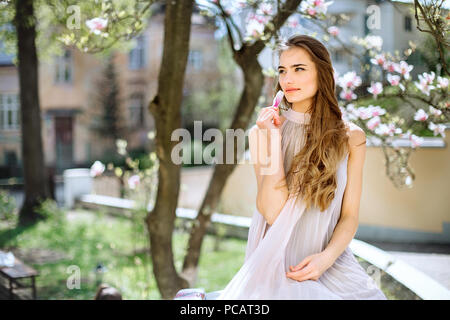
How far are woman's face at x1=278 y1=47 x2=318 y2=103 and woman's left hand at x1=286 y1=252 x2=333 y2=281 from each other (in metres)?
0.66

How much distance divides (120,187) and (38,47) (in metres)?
3.97

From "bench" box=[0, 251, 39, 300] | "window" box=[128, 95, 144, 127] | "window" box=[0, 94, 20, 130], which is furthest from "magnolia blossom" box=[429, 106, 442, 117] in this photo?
"window" box=[0, 94, 20, 130]

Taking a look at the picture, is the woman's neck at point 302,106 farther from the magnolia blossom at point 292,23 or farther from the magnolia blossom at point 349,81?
the magnolia blossom at point 292,23

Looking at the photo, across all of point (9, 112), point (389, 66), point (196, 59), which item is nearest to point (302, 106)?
point (389, 66)

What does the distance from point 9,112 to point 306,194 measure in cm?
2315

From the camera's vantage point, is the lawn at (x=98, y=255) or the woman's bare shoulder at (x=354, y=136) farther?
the lawn at (x=98, y=255)

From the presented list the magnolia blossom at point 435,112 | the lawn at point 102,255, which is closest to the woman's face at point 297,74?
the magnolia blossom at point 435,112

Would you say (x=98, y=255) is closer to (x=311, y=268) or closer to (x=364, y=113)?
(x=364, y=113)

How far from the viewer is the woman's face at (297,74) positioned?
1930mm

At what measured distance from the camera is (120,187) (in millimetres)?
11602

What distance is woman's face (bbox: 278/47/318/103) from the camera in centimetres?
193

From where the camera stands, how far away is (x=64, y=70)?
22.4m

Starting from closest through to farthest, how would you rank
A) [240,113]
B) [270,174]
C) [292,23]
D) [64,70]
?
[270,174], [292,23], [240,113], [64,70]
